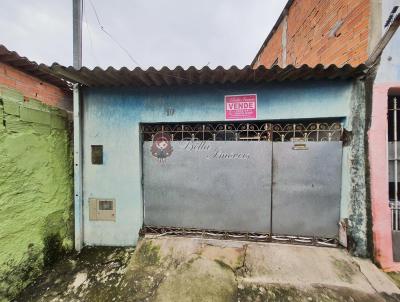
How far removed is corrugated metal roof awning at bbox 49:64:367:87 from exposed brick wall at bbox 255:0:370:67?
665 millimetres

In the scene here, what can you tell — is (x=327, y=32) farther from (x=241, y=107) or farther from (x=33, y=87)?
(x=33, y=87)

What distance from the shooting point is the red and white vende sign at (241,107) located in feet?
10.8

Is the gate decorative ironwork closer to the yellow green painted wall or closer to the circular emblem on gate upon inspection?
the circular emblem on gate

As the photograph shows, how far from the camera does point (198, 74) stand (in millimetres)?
2975

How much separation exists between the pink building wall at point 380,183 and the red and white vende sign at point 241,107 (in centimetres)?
179

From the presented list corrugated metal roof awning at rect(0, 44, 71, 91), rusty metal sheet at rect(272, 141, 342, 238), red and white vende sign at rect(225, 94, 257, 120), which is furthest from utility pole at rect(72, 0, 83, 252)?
rusty metal sheet at rect(272, 141, 342, 238)

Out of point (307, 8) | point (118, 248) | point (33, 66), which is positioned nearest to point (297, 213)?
point (118, 248)

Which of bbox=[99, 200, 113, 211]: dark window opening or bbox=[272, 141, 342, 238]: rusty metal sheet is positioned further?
bbox=[99, 200, 113, 211]: dark window opening

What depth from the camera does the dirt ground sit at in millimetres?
2467

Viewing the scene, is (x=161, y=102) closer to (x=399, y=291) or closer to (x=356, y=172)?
(x=356, y=172)

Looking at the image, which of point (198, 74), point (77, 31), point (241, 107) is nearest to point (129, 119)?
point (198, 74)

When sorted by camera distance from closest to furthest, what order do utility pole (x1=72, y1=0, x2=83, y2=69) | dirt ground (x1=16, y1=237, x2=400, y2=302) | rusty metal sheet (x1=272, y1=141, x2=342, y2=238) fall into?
dirt ground (x1=16, y1=237, x2=400, y2=302) < rusty metal sheet (x1=272, y1=141, x2=342, y2=238) < utility pole (x1=72, y1=0, x2=83, y2=69)

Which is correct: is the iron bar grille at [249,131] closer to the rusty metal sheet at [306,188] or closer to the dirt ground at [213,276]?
the rusty metal sheet at [306,188]

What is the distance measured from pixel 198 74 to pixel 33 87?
2686 millimetres
